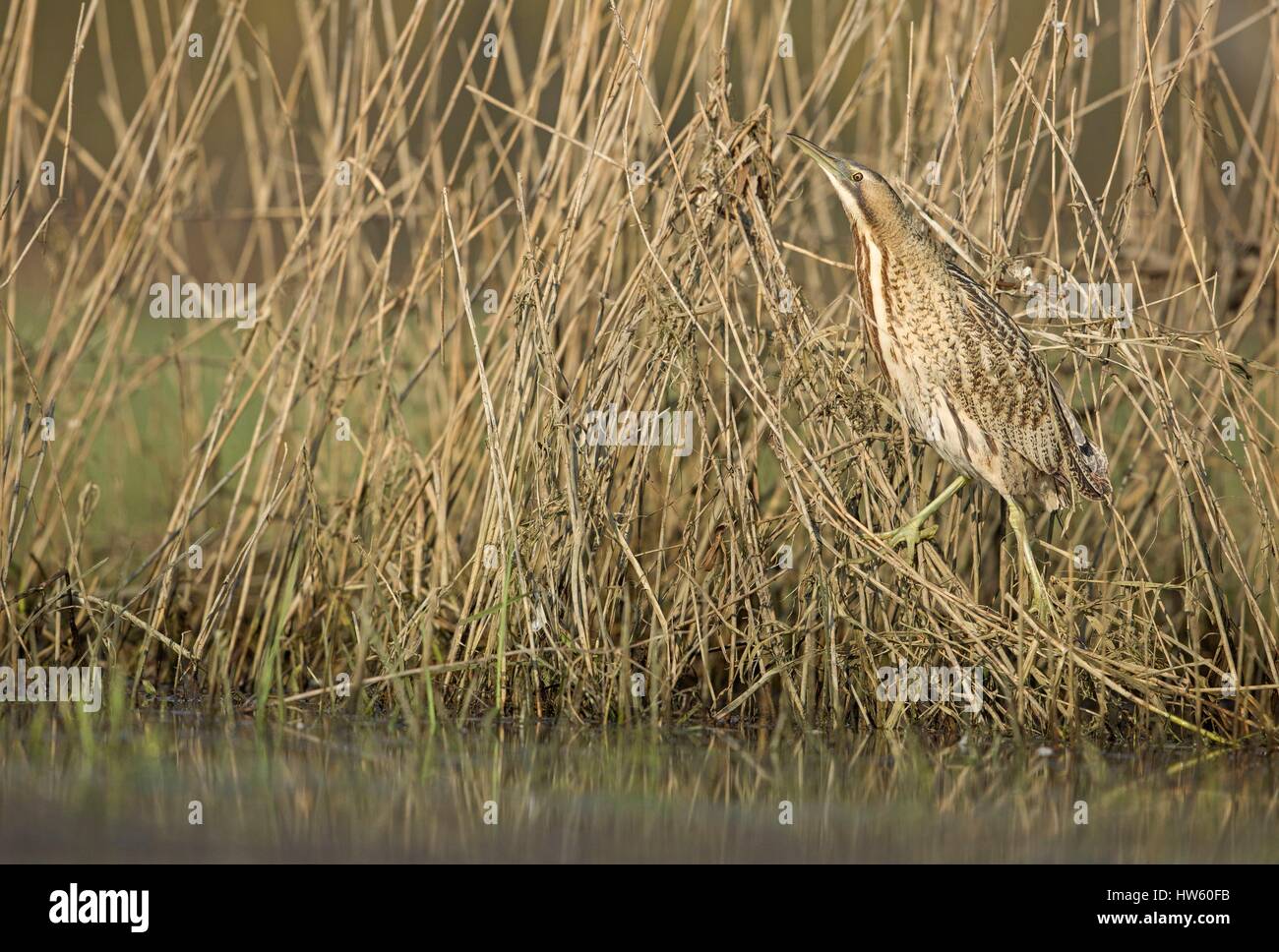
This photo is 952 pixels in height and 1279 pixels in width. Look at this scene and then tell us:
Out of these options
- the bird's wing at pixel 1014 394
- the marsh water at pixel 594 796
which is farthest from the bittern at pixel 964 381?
the marsh water at pixel 594 796

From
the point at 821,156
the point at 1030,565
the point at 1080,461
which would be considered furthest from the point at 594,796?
the point at 821,156

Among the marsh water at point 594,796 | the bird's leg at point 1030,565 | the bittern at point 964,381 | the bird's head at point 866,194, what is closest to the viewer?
the marsh water at point 594,796

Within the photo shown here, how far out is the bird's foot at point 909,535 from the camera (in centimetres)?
366

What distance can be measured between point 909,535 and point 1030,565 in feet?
0.92

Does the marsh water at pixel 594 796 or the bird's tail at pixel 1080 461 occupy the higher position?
the bird's tail at pixel 1080 461

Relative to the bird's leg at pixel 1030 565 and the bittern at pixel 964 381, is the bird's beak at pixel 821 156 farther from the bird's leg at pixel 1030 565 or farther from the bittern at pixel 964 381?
the bird's leg at pixel 1030 565

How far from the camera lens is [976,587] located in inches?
152

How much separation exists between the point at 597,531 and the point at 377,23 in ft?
30.4

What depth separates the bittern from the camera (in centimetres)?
371

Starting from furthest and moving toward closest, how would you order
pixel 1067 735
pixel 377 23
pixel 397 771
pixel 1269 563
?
pixel 377 23
pixel 1269 563
pixel 1067 735
pixel 397 771

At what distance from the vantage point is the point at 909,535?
3680mm

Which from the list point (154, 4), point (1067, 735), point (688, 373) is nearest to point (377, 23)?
point (154, 4)

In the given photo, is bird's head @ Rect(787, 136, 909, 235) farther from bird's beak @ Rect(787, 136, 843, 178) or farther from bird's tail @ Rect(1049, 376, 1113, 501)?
bird's tail @ Rect(1049, 376, 1113, 501)

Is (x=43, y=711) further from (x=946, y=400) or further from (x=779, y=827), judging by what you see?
(x=946, y=400)
